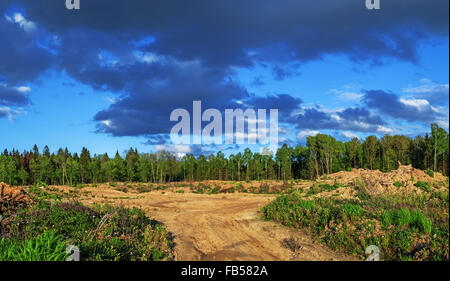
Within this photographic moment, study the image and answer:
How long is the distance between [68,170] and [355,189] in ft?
256

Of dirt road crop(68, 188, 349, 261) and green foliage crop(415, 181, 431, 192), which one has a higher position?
green foliage crop(415, 181, 431, 192)

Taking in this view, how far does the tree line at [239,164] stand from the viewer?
70812 millimetres

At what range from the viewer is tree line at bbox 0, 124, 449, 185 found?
70.8 meters

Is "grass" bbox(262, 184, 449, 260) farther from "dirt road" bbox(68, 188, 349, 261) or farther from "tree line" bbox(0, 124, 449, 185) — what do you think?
"tree line" bbox(0, 124, 449, 185)

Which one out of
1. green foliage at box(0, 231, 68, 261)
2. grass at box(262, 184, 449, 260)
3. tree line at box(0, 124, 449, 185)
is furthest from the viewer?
tree line at box(0, 124, 449, 185)

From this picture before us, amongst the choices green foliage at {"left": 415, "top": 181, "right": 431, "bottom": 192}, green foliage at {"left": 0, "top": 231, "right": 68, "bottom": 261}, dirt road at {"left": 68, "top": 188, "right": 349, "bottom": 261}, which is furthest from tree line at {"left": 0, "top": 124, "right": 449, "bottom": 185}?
green foliage at {"left": 0, "top": 231, "right": 68, "bottom": 261}

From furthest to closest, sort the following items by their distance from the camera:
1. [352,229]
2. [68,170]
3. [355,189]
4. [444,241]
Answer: [68,170] < [355,189] < [352,229] < [444,241]

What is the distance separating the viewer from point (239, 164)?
81.4 meters

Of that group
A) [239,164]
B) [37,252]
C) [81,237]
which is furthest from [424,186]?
[239,164]

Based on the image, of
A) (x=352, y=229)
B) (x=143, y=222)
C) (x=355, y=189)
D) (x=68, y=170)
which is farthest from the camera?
(x=68, y=170)

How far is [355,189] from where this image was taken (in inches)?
863

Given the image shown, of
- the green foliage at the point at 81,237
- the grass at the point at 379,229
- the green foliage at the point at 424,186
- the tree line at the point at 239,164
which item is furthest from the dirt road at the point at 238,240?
the tree line at the point at 239,164
